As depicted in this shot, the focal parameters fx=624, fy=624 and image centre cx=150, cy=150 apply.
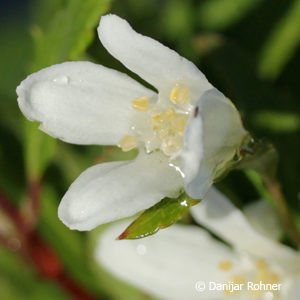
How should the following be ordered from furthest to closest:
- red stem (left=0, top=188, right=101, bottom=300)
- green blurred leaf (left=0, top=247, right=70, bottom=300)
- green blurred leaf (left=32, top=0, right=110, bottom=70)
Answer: green blurred leaf (left=0, top=247, right=70, bottom=300), red stem (left=0, top=188, right=101, bottom=300), green blurred leaf (left=32, top=0, right=110, bottom=70)

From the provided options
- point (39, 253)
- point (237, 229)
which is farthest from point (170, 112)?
point (39, 253)

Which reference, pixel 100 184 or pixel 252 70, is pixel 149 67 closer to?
pixel 100 184

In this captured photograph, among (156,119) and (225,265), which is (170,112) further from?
(225,265)

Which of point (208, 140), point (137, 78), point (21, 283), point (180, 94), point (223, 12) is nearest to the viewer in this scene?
point (208, 140)

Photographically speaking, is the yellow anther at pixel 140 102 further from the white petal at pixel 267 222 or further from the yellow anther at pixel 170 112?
the white petal at pixel 267 222

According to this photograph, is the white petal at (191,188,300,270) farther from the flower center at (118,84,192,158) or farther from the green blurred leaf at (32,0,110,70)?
the green blurred leaf at (32,0,110,70)

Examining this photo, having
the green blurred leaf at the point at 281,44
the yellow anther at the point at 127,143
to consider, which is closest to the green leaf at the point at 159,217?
the yellow anther at the point at 127,143

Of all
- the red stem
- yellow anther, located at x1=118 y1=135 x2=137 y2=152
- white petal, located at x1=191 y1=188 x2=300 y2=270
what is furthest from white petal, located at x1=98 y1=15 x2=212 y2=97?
the red stem
